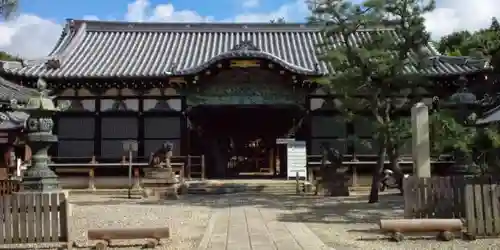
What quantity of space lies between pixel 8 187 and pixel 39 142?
4.81m

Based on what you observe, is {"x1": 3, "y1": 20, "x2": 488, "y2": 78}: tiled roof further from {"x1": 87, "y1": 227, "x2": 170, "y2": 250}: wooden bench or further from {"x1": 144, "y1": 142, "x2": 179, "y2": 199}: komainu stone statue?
{"x1": 87, "y1": 227, "x2": 170, "y2": 250}: wooden bench

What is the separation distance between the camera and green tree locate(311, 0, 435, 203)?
15.6m

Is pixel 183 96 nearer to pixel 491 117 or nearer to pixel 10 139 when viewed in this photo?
pixel 10 139

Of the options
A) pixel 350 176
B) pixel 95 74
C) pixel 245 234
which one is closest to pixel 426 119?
pixel 245 234

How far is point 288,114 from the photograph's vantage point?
24.8m

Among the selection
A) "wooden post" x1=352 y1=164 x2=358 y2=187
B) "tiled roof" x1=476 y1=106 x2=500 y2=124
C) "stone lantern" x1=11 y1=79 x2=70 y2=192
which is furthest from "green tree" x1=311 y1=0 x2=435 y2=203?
"stone lantern" x1=11 y1=79 x2=70 y2=192

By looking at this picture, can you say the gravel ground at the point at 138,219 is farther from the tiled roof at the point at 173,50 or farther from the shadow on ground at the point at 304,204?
the tiled roof at the point at 173,50

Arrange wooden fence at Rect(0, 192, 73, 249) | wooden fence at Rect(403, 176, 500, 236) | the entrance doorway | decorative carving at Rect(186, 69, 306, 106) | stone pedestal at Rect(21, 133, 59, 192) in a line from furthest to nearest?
the entrance doorway → decorative carving at Rect(186, 69, 306, 106) → stone pedestal at Rect(21, 133, 59, 192) → wooden fence at Rect(403, 176, 500, 236) → wooden fence at Rect(0, 192, 73, 249)

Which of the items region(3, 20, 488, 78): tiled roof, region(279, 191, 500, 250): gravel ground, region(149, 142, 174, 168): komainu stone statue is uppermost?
region(3, 20, 488, 78): tiled roof

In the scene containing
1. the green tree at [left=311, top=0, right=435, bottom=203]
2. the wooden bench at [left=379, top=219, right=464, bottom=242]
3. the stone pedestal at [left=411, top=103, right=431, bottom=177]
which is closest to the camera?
the wooden bench at [left=379, top=219, right=464, bottom=242]

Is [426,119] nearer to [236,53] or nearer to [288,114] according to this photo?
[236,53]

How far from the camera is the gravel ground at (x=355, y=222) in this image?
8.77m

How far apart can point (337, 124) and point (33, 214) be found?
1670cm

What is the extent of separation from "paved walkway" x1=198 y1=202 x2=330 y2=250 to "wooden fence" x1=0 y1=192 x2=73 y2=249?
8.04 feet
